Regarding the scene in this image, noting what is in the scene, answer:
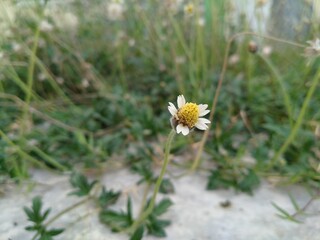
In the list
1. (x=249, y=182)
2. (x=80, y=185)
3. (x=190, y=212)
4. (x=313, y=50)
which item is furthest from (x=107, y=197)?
(x=313, y=50)

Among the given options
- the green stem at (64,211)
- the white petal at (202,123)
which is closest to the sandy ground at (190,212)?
the green stem at (64,211)

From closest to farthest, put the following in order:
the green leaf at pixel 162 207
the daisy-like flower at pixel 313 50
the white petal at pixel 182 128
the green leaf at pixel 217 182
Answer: the white petal at pixel 182 128, the daisy-like flower at pixel 313 50, the green leaf at pixel 162 207, the green leaf at pixel 217 182

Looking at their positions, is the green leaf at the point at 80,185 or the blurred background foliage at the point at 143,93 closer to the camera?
the green leaf at the point at 80,185

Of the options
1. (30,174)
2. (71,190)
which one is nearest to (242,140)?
(71,190)

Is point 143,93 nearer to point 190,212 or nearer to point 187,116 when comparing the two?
point 190,212

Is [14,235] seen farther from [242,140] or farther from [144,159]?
[242,140]

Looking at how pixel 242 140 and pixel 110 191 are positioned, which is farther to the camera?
pixel 242 140

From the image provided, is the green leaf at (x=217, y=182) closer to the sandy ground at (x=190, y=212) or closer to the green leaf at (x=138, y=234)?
the sandy ground at (x=190, y=212)
